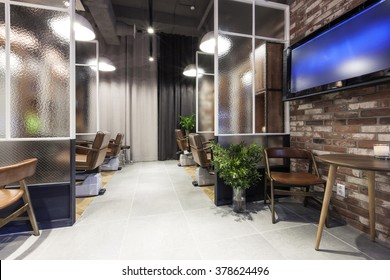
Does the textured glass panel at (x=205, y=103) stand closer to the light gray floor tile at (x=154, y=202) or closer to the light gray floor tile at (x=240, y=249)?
the light gray floor tile at (x=154, y=202)

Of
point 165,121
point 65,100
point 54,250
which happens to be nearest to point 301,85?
point 65,100

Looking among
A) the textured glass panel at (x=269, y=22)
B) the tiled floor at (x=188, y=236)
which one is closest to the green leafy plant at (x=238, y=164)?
the tiled floor at (x=188, y=236)

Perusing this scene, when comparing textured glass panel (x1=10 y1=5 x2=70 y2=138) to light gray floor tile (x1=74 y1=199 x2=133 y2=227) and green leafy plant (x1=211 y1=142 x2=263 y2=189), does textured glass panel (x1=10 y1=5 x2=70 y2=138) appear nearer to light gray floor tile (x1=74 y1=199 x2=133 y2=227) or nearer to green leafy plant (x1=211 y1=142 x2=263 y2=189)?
light gray floor tile (x1=74 y1=199 x2=133 y2=227)

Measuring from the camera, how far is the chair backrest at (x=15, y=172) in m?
1.35

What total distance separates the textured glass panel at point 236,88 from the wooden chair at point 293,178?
1.68ft

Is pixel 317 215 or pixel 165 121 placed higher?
pixel 165 121

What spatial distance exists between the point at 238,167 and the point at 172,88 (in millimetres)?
4202

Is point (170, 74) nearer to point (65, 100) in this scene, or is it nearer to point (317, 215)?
point (65, 100)

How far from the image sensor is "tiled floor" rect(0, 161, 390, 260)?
59.8 inches

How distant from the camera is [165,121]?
228 inches

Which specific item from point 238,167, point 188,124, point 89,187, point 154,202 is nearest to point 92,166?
point 89,187

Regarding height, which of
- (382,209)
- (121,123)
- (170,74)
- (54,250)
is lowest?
(54,250)

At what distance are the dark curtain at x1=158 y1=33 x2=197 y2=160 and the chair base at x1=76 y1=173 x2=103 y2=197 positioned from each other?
9.58 ft

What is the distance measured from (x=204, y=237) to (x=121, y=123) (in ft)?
14.9
